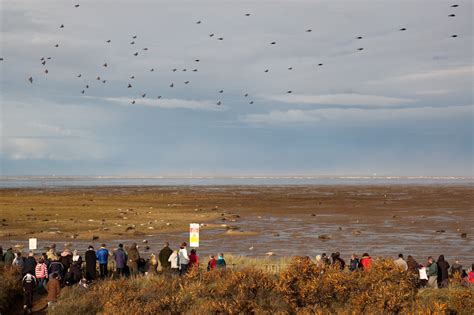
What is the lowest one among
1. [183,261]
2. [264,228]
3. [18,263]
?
[264,228]

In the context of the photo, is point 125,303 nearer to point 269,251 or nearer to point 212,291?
point 212,291

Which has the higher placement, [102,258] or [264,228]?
[102,258]

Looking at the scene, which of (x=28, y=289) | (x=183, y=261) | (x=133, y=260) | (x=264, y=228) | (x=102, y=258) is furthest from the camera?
(x=264, y=228)

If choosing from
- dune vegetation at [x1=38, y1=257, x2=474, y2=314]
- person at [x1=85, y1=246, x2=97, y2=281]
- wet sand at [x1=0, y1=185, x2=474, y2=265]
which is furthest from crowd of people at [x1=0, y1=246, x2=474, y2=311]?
wet sand at [x1=0, y1=185, x2=474, y2=265]

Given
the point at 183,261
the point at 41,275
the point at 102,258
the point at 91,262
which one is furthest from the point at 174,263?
the point at 41,275

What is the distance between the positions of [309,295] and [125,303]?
221 inches

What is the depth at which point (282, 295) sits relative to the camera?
17391 mm

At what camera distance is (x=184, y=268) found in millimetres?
21953

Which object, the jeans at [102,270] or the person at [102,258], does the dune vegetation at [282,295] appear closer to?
the person at [102,258]

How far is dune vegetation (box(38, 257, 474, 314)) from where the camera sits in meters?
16.4

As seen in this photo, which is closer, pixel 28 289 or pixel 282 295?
pixel 282 295

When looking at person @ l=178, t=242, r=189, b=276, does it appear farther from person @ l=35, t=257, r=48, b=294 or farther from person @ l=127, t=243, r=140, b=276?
person @ l=35, t=257, r=48, b=294

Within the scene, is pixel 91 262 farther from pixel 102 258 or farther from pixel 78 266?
pixel 78 266

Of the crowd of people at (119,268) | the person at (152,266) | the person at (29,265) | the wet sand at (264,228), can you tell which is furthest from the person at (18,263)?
the wet sand at (264,228)
